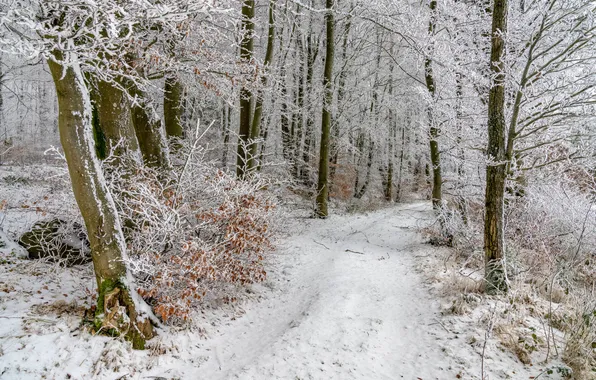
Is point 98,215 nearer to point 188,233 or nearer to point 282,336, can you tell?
point 188,233

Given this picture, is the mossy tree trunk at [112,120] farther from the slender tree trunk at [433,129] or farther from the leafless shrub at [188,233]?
the slender tree trunk at [433,129]

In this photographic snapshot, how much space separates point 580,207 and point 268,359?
6.85m

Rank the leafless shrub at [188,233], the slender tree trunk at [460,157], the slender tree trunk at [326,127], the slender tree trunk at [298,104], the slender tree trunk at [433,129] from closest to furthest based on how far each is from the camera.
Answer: the leafless shrub at [188,233], the slender tree trunk at [460,157], the slender tree trunk at [433,129], the slender tree trunk at [326,127], the slender tree trunk at [298,104]

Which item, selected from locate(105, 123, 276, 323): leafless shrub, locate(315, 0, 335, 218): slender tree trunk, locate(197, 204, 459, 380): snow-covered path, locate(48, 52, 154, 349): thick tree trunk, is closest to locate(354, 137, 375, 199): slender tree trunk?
locate(315, 0, 335, 218): slender tree trunk

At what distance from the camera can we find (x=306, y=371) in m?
3.68

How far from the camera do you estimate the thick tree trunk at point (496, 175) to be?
488 centimetres

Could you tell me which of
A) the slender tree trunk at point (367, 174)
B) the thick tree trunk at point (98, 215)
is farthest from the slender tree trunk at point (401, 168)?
the thick tree trunk at point (98, 215)

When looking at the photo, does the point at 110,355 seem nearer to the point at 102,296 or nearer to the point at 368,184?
the point at 102,296

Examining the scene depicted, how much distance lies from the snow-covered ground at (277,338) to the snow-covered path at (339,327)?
0.02 metres

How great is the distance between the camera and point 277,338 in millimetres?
4281

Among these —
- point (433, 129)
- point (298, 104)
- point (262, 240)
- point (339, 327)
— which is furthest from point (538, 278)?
point (298, 104)

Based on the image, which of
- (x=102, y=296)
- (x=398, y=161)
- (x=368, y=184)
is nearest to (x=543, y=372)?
(x=102, y=296)

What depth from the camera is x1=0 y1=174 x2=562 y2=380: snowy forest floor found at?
3.40 metres

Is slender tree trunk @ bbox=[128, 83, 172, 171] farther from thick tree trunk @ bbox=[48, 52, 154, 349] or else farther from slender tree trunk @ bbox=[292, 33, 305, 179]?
slender tree trunk @ bbox=[292, 33, 305, 179]
